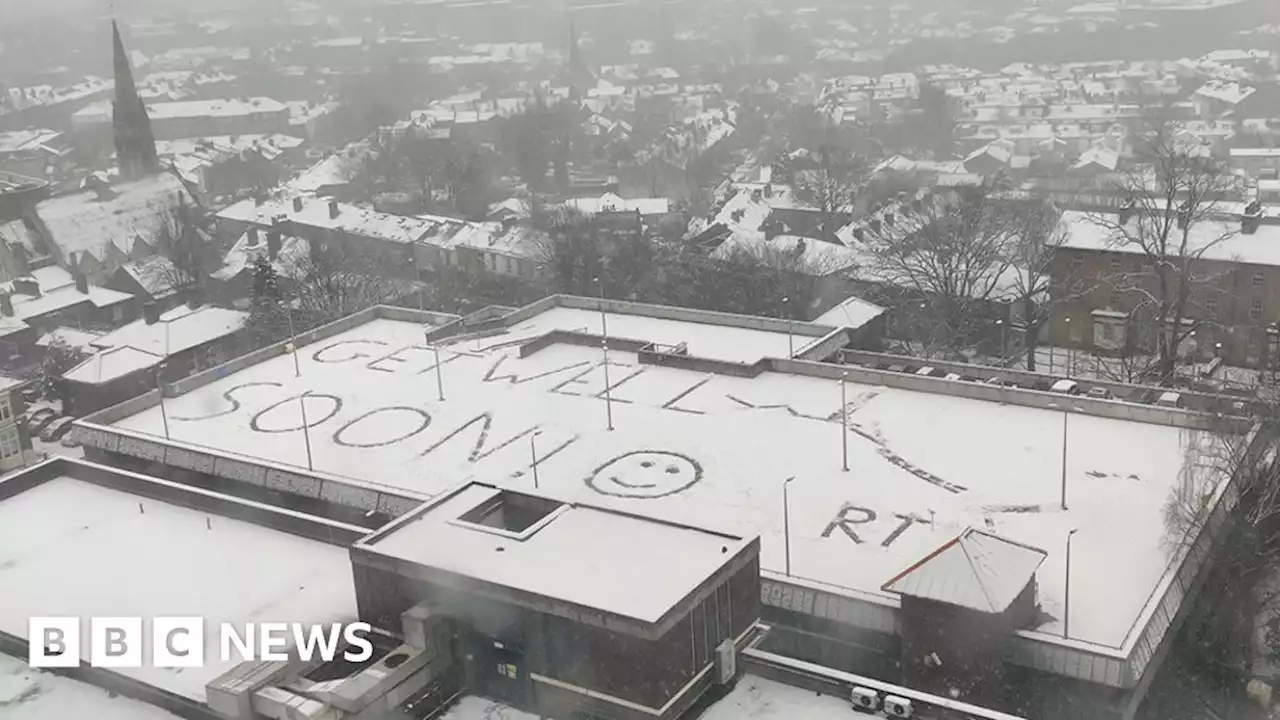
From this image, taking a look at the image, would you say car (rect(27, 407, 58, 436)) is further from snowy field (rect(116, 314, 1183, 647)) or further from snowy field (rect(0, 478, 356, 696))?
snowy field (rect(0, 478, 356, 696))

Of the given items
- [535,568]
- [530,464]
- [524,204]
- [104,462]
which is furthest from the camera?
[524,204]

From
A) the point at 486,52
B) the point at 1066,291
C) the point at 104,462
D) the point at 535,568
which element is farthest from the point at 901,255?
the point at 486,52

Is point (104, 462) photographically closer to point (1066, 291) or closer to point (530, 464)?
point (530, 464)

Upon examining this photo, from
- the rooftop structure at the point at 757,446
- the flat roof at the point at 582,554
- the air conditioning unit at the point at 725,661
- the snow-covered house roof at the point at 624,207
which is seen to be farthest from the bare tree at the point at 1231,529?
the snow-covered house roof at the point at 624,207

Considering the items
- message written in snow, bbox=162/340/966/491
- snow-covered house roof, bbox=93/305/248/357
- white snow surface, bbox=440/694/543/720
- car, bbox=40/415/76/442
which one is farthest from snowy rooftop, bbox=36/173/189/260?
white snow surface, bbox=440/694/543/720

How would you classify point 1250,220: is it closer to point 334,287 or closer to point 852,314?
point 852,314

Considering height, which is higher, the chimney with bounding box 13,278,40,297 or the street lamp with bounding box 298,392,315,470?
the street lamp with bounding box 298,392,315,470
